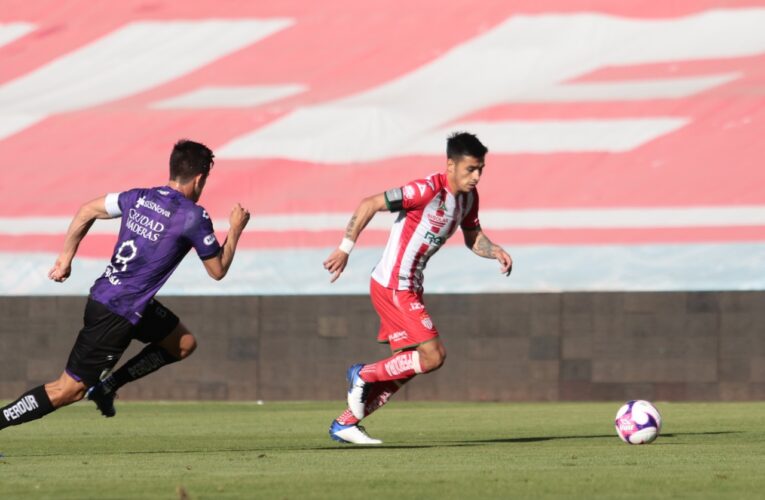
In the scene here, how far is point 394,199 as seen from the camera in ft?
32.4

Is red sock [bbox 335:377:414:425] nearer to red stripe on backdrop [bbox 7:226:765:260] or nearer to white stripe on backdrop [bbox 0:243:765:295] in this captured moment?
white stripe on backdrop [bbox 0:243:765:295]

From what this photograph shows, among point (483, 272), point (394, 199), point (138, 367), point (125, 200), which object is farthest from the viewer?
point (483, 272)

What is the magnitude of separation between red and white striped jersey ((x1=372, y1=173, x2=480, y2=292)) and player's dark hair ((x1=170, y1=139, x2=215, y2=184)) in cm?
172

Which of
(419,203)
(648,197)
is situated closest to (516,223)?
(648,197)

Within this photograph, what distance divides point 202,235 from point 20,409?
1446 mm

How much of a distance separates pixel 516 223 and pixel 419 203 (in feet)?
27.8

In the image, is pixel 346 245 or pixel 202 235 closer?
pixel 202 235

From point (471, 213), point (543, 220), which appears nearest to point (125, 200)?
point (471, 213)

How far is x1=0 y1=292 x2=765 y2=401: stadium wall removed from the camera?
16594 mm

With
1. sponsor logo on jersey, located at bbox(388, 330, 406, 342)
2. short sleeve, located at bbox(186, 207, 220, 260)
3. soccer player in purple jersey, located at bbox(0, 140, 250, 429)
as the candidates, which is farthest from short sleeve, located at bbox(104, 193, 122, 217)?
sponsor logo on jersey, located at bbox(388, 330, 406, 342)

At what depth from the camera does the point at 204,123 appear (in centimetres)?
2023

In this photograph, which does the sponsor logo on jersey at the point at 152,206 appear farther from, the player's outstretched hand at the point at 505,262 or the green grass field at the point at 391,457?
the player's outstretched hand at the point at 505,262

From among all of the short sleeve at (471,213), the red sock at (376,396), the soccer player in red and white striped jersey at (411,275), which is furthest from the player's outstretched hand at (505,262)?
the red sock at (376,396)

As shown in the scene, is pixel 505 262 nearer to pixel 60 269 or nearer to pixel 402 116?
pixel 60 269
